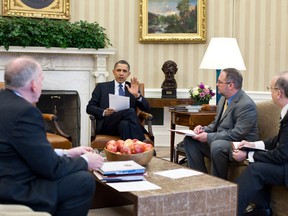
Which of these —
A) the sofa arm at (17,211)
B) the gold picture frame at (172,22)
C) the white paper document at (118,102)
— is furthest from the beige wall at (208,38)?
the sofa arm at (17,211)

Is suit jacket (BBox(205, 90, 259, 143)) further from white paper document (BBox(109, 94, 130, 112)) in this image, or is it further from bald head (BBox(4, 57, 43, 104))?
bald head (BBox(4, 57, 43, 104))

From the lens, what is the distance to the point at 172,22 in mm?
7574

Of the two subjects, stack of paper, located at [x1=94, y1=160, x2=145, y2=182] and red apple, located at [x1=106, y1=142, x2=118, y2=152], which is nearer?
stack of paper, located at [x1=94, y1=160, x2=145, y2=182]

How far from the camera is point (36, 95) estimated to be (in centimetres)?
265

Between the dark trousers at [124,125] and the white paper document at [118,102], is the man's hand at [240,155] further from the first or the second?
the white paper document at [118,102]

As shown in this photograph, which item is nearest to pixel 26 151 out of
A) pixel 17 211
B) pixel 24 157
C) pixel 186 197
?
pixel 24 157

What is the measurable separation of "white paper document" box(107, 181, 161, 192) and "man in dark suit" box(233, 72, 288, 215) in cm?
91

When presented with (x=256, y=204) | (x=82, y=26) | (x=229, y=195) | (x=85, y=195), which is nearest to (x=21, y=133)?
(x=85, y=195)

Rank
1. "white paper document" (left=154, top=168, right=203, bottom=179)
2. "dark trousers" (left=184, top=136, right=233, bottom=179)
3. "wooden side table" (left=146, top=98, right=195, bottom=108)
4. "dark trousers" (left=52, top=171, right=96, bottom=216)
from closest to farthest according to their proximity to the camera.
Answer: "dark trousers" (left=52, top=171, right=96, bottom=216), "white paper document" (left=154, top=168, right=203, bottom=179), "dark trousers" (left=184, top=136, right=233, bottom=179), "wooden side table" (left=146, top=98, right=195, bottom=108)

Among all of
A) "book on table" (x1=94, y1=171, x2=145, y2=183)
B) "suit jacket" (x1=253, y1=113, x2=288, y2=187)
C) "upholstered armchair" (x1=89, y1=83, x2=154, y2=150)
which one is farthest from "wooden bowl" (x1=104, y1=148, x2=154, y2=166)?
"upholstered armchair" (x1=89, y1=83, x2=154, y2=150)

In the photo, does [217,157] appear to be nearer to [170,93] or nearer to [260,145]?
[260,145]

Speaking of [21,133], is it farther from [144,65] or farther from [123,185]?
[144,65]

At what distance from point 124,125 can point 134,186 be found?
7.48ft

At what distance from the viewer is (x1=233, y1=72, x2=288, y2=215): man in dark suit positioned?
11.6ft
